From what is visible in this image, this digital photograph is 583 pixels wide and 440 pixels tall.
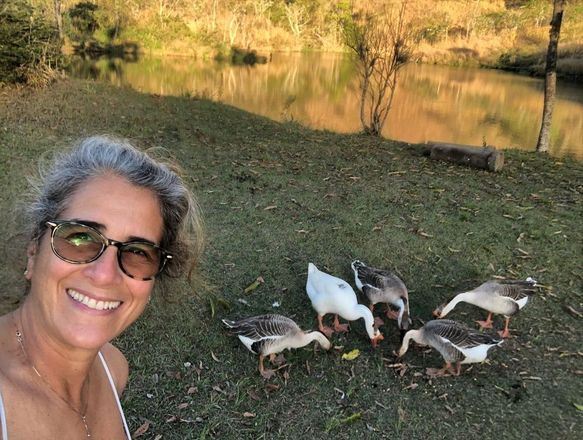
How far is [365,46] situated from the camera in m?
11.1

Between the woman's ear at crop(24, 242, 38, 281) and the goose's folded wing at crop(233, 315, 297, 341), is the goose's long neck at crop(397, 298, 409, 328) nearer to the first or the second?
the goose's folded wing at crop(233, 315, 297, 341)

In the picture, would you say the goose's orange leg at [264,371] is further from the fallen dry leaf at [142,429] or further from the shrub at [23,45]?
the shrub at [23,45]

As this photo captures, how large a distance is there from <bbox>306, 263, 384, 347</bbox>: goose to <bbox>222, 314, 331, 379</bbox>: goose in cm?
38

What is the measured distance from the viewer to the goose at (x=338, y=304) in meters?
4.05

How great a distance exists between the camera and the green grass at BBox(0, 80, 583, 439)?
11.0 ft

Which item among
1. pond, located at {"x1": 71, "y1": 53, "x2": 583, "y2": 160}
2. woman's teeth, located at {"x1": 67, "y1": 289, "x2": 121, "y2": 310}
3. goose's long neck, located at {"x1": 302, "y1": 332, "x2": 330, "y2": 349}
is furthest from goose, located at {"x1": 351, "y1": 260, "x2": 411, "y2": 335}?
pond, located at {"x1": 71, "y1": 53, "x2": 583, "y2": 160}

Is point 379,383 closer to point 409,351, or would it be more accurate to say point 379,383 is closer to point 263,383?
point 409,351

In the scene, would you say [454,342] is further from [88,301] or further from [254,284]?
[88,301]

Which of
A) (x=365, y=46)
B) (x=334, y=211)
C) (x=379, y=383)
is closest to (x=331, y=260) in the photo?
(x=334, y=211)

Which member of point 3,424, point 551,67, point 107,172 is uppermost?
point 551,67

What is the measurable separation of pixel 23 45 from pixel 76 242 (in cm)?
1237

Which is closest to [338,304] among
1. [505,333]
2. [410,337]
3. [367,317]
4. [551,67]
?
[367,317]

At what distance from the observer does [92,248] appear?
149cm

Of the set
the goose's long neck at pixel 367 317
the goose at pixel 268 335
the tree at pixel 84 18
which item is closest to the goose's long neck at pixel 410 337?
the goose's long neck at pixel 367 317
